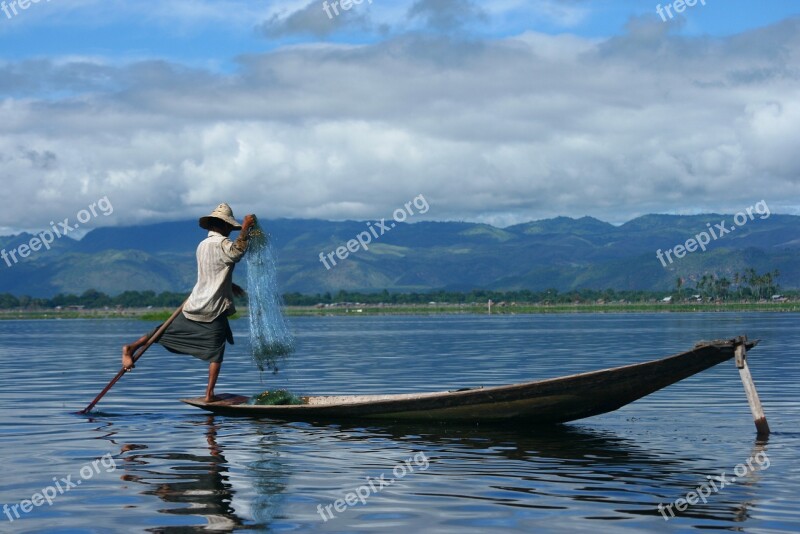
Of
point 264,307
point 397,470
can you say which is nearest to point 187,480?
point 397,470

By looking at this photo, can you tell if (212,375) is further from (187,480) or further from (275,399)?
(187,480)

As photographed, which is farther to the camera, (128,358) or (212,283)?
(128,358)

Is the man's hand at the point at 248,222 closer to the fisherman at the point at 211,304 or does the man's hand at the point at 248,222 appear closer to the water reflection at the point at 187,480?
the fisherman at the point at 211,304

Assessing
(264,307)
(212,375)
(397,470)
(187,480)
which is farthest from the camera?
(264,307)

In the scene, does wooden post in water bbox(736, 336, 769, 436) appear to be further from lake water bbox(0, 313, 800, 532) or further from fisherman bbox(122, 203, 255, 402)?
fisherman bbox(122, 203, 255, 402)

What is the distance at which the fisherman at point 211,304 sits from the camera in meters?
18.7

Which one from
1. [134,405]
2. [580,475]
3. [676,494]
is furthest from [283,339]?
[676,494]

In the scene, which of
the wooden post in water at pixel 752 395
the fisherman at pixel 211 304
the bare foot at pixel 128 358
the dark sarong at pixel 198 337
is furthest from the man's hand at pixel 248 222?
the wooden post in water at pixel 752 395

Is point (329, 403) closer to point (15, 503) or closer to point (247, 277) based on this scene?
point (247, 277)

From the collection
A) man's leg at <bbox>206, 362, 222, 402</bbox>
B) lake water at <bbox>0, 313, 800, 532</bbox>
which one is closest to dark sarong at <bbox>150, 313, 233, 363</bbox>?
man's leg at <bbox>206, 362, 222, 402</bbox>

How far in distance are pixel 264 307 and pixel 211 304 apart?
1136 millimetres

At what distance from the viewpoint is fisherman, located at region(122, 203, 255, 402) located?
18.7 meters

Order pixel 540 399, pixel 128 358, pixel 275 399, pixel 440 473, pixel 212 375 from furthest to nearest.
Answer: pixel 275 399 < pixel 212 375 < pixel 128 358 < pixel 540 399 < pixel 440 473

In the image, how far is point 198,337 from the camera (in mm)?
18953
